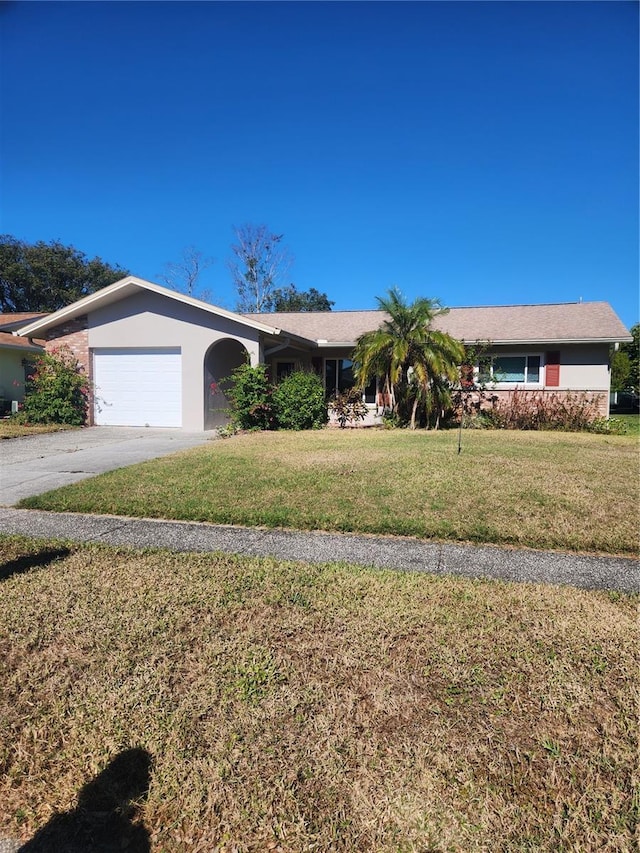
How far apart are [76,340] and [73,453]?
277 inches

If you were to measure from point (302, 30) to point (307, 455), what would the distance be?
7.13m

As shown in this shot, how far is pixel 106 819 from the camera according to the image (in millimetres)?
1940

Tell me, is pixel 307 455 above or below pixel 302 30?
below

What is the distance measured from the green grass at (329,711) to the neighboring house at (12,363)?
59.7ft

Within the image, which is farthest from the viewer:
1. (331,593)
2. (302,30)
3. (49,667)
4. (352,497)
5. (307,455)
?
(307,455)

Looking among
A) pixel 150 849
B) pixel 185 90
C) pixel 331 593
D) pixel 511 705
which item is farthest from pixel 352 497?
pixel 185 90

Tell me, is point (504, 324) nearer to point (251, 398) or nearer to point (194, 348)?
point (251, 398)

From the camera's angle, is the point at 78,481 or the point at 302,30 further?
the point at 302,30

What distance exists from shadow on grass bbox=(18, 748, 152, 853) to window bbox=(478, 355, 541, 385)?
16.6m

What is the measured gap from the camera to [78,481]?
7633 millimetres

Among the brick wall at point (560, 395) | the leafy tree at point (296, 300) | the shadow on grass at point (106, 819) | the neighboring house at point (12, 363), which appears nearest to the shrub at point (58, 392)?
the neighboring house at point (12, 363)

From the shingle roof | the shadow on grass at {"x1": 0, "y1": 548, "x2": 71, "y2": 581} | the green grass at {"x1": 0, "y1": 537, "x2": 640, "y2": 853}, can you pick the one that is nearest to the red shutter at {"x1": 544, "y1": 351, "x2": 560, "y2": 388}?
the shingle roof

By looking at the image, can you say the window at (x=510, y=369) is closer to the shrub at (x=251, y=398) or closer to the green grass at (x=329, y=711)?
the shrub at (x=251, y=398)

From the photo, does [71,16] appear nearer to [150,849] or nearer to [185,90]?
[185,90]
